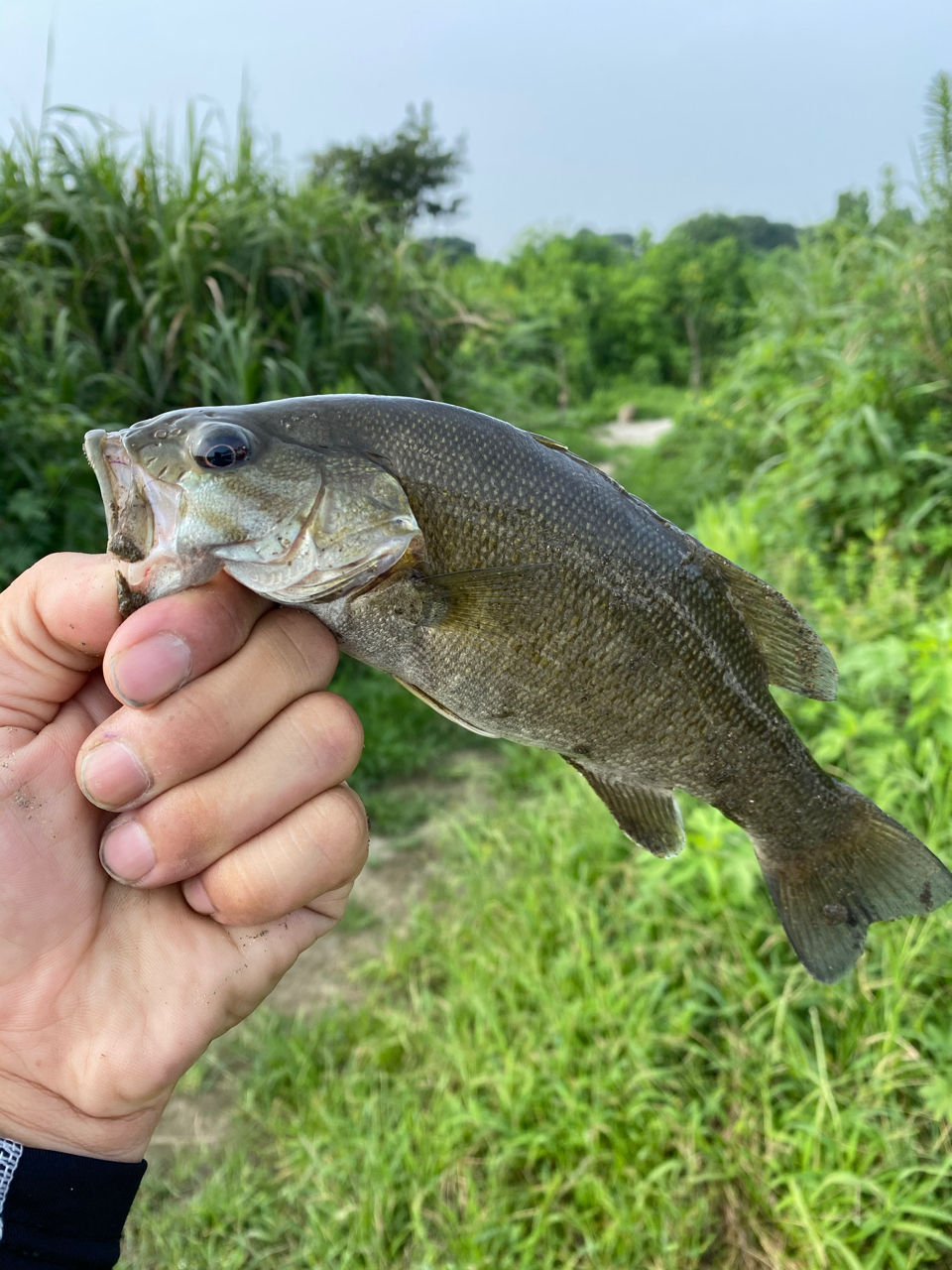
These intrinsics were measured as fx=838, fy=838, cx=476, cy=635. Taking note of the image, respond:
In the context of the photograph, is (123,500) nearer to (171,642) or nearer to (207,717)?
(171,642)

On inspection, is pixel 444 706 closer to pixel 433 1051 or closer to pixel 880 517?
pixel 433 1051

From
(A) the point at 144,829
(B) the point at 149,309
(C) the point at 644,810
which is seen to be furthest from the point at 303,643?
(B) the point at 149,309

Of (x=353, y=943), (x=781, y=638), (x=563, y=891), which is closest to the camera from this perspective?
(x=781, y=638)

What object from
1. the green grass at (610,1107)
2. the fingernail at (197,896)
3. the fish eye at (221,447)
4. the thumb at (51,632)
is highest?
the fish eye at (221,447)

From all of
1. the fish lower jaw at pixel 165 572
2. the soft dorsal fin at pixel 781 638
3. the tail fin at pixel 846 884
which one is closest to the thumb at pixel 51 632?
the fish lower jaw at pixel 165 572

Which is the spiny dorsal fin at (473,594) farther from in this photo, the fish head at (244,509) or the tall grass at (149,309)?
the tall grass at (149,309)

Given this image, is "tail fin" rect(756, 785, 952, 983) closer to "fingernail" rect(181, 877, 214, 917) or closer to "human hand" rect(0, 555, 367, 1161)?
"human hand" rect(0, 555, 367, 1161)

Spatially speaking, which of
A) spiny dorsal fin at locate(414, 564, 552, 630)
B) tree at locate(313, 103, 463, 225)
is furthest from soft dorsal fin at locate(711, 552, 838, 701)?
tree at locate(313, 103, 463, 225)
